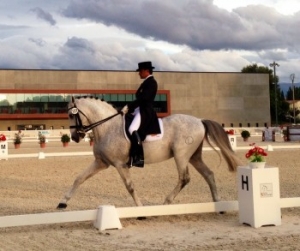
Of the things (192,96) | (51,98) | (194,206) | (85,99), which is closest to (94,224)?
(194,206)

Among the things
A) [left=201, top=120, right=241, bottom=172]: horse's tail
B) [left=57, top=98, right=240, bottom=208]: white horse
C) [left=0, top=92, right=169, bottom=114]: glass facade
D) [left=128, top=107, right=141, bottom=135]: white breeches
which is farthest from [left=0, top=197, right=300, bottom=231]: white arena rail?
[left=0, top=92, right=169, bottom=114]: glass facade

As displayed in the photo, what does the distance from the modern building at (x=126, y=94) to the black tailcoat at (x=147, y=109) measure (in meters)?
55.9

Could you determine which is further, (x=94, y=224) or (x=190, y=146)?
(x=190, y=146)

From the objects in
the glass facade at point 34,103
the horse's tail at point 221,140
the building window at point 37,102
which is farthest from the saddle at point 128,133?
the glass facade at point 34,103

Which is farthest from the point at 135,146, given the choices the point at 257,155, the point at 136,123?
the point at 257,155

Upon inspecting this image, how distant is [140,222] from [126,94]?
59.5 m

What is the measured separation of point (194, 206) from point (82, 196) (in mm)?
3446

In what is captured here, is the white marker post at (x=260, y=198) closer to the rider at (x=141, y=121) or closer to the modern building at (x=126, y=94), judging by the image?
the rider at (x=141, y=121)

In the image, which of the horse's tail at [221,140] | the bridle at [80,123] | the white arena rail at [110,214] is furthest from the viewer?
the horse's tail at [221,140]

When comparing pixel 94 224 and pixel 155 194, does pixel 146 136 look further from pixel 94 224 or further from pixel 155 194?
pixel 155 194

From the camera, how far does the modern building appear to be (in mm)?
63344

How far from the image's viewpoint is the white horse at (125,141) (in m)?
7.67

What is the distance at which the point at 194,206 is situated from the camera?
7.46m

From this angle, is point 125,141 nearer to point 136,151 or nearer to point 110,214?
point 136,151
